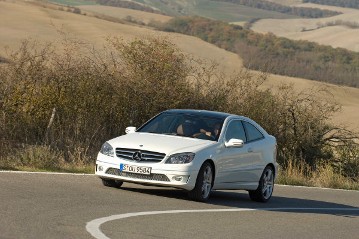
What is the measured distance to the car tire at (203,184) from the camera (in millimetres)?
15422

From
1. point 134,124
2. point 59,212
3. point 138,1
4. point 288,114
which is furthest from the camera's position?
point 138,1

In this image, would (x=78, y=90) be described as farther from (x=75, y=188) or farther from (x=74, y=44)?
(x=75, y=188)

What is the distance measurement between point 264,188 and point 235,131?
121 cm

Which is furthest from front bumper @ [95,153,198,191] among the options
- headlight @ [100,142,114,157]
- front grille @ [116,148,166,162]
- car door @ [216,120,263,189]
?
car door @ [216,120,263,189]

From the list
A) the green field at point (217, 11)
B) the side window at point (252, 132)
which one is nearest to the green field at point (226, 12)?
the green field at point (217, 11)

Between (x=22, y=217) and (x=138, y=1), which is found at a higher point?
(x=22, y=217)

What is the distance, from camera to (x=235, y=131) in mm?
17062

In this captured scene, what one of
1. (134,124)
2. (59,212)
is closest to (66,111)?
(134,124)

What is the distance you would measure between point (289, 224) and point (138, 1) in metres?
171

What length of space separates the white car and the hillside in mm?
46878

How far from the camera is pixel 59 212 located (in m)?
12.3

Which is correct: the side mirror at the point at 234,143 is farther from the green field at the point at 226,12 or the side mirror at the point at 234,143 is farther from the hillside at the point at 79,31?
the green field at the point at 226,12

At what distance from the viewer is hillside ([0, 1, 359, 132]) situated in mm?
70500

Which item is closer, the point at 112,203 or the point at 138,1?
the point at 112,203
